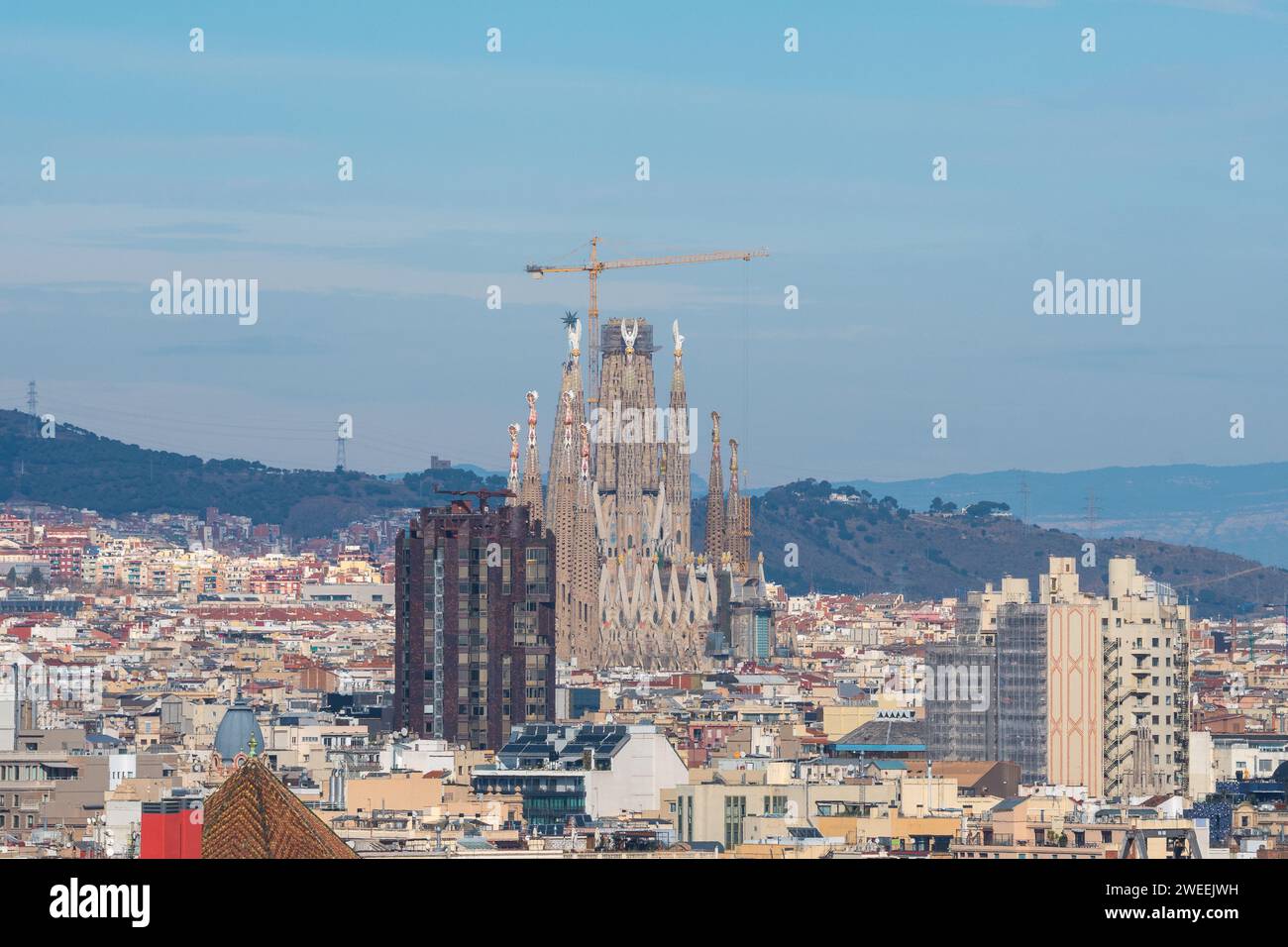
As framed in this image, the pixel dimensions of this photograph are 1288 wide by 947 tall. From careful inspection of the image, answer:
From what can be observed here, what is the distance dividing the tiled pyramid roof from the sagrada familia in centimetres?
8074

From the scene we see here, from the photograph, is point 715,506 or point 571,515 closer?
point 571,515

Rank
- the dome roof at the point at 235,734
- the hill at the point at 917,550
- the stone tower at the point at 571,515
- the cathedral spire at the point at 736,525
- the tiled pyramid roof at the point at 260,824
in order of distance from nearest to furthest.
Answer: the tiled pyramid roof at the point at 260,824 → the dome roof at the point at 235,734 → the stone tower at the point at 571,515 → the cathedral spire at the point at 736,525 → the hill at the point at 917,550

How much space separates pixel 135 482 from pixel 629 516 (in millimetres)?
76156

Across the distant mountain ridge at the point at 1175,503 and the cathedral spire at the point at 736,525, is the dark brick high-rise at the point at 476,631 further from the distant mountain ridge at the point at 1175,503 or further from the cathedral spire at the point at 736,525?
the distant mountain ridge at the point at 1175,503

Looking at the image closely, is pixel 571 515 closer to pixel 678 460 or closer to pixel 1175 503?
pixel 678 460

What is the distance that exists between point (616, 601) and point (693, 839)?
228 ft

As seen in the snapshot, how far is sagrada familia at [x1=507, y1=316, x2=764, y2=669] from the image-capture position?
113625 mm

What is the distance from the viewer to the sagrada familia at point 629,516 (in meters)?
114

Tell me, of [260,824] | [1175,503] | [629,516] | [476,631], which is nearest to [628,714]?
[476,631]

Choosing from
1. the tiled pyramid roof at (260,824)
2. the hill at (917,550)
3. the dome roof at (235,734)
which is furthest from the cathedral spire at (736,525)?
the tiled pyramid roof at (260,824)

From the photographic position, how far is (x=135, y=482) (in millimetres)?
194625

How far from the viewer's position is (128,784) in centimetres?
4675

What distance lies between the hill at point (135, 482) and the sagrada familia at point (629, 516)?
2378 inches
